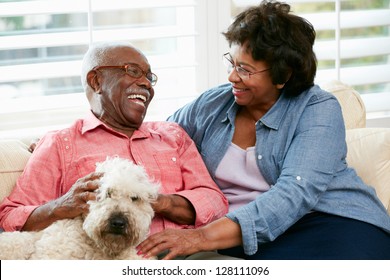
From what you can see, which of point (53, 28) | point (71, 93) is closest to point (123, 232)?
point (71, 93)

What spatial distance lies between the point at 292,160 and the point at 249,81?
299mm

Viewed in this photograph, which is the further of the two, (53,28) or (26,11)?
(53,28)

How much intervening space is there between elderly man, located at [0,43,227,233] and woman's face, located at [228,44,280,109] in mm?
246

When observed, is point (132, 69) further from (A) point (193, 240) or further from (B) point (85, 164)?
(A) point (193, 240)

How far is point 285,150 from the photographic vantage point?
93.6 inches

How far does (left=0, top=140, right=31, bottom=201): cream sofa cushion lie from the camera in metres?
2.37

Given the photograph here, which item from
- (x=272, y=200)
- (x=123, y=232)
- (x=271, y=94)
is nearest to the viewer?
(x=123, y=232)

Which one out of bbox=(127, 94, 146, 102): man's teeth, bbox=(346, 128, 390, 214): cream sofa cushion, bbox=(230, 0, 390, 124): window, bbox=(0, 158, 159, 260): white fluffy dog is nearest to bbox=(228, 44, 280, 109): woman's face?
bbox=(127, 94, 146, 102): man's teeth

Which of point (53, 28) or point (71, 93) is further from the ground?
point (53, 28)

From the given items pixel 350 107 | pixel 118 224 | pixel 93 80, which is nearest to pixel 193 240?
pixel 118 224

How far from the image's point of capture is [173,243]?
6.97 feet

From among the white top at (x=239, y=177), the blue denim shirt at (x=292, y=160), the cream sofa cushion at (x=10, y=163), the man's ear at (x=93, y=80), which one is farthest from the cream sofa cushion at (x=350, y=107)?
the cream sofa cushion at (x=10, y=163)

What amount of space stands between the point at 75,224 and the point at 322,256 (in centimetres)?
75
